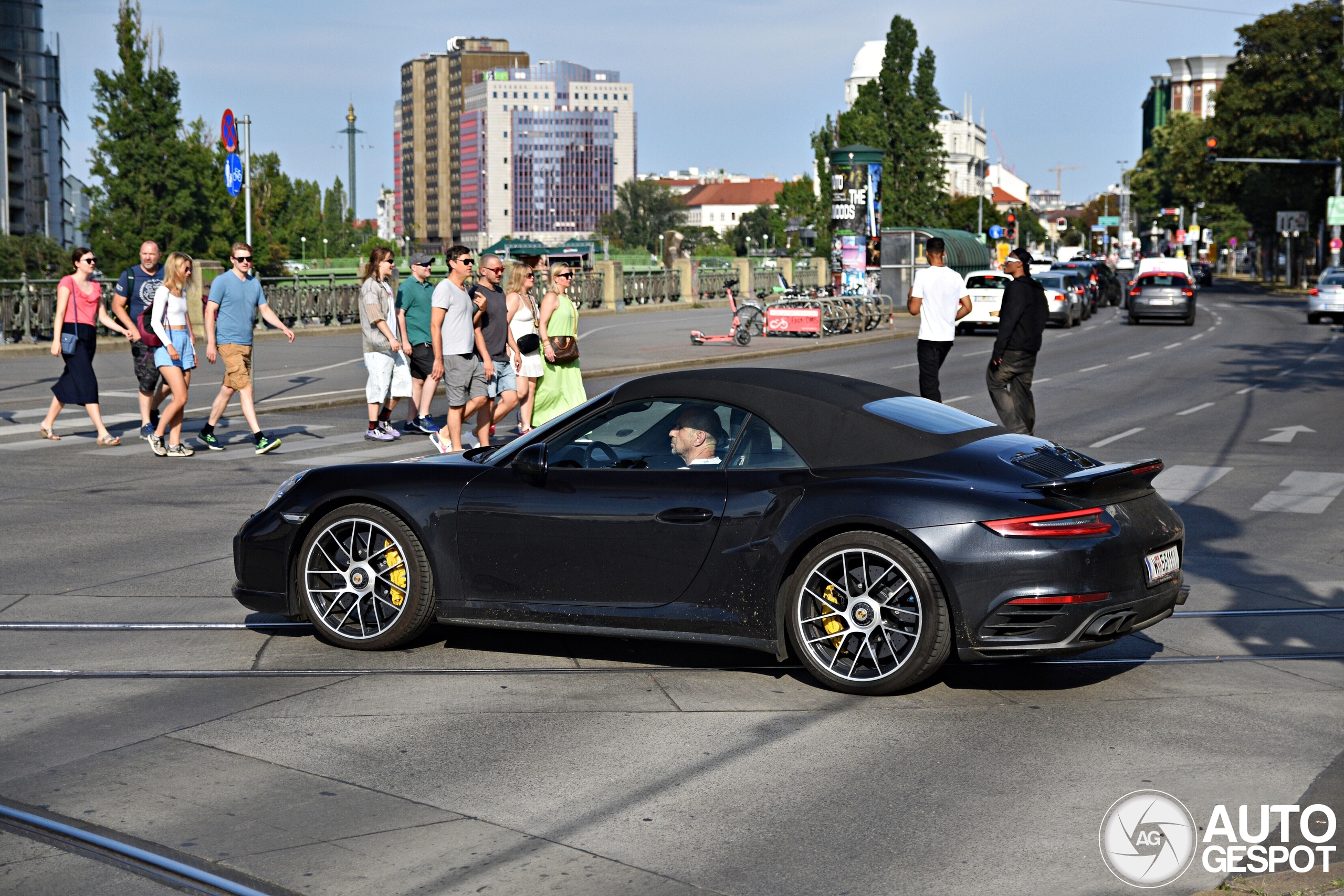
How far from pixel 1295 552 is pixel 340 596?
6.05 m

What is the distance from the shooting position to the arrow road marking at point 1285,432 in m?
15.9

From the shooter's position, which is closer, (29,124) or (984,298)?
(984,298)

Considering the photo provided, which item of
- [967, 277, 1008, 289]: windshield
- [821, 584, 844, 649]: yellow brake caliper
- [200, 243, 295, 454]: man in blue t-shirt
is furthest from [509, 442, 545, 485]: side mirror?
[967, 277, 1008, 289]: windshield

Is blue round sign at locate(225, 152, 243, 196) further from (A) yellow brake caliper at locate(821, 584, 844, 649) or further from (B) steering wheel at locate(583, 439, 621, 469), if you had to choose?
(A) yellow brake caliper at locate(821, 584, 844, 649)

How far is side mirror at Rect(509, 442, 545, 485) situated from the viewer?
20.7 feet

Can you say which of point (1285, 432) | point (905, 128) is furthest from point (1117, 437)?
point (905, 128)

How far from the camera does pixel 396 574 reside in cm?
665

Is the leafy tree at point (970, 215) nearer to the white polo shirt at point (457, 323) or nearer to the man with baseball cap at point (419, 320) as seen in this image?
the man with baseball cap at point (419, 320)

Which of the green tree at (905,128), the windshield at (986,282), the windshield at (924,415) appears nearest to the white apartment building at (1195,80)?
the green tree at (905,128)

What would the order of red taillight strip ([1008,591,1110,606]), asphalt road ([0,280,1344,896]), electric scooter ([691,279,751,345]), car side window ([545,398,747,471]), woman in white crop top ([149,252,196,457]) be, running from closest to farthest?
asphalt road ([0,280,1344,896])
red taillight strip ([1008,591,1110,606])
car side window ([545,398,747,471])
woman in white crop top ([149,252,196,457])
electric scooter ([691,279,751,345])

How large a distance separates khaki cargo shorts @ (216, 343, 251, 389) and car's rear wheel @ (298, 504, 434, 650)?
7226 millimetres

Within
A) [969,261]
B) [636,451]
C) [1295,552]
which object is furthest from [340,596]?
[969,261]

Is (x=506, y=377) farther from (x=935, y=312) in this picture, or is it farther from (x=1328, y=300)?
(x=1328, y=300)

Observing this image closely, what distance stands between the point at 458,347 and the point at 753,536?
719 centimetres
